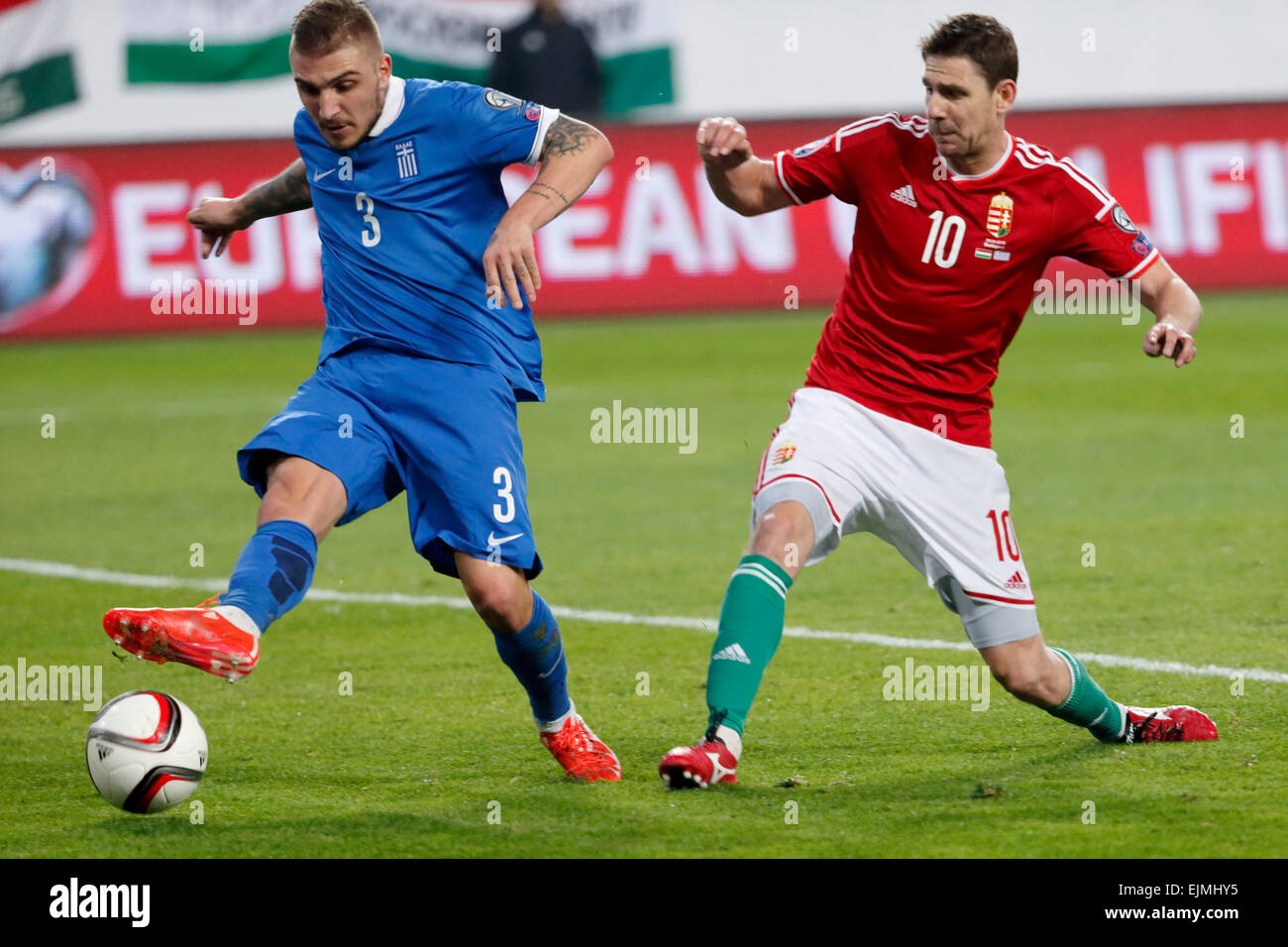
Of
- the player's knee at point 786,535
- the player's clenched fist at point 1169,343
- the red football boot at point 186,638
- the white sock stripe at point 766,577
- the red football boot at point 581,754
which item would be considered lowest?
the red football boot at point 581,754

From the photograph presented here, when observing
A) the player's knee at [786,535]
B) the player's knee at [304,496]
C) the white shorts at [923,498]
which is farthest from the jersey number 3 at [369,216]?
the player's knee at [786,535]

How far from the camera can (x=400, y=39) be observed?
21.8 meters

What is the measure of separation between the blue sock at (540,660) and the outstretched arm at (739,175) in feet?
4.04

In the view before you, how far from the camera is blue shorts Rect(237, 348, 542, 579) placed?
15.5ft

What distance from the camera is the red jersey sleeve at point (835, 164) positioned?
5.09 m

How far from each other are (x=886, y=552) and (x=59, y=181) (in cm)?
1152

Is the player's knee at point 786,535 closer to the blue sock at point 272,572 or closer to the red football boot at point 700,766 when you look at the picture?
the red football boot at point 700,766

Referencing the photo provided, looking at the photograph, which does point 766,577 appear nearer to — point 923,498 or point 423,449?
point 923,498

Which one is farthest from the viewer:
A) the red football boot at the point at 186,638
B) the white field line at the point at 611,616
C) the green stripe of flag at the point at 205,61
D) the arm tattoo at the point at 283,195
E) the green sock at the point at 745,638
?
the green stripe of flag at the point at 205,61

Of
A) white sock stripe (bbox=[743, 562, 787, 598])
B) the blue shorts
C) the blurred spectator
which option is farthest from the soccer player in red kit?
the blurred spectator

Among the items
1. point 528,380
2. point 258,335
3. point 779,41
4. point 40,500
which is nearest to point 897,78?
point 779,41

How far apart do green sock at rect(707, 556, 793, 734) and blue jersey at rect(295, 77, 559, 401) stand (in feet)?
3.05

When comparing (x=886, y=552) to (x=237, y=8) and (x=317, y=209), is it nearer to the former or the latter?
(x=317, y=209)

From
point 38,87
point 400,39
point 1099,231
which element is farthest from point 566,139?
point 400,39
